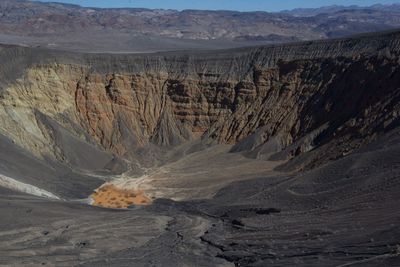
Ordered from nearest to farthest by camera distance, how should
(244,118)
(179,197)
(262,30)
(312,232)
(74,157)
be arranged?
(312,232)
(179,197)
(74,157)
(244,118)
(262,30)

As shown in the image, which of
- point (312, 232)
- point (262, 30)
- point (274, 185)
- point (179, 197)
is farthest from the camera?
point (262, 30)

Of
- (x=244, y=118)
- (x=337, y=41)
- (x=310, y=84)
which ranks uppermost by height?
(x=337, y=41)

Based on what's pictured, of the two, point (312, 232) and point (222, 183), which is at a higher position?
point (312, 232)

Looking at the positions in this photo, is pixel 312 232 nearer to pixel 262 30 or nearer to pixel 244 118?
pixel 244 118

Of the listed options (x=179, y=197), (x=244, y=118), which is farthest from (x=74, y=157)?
(x=244, y=118)

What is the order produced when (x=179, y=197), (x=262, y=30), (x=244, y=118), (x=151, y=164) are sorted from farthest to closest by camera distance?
1. (x=262, y=30)
2. (x=244, y=118)
3. (x=151, y=164)
4. (x=179, y=197)

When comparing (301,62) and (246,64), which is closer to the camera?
(301,62)

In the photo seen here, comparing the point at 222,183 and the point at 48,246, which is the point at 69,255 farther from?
the point at 222,183

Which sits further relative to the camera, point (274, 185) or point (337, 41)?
point (337, 41)

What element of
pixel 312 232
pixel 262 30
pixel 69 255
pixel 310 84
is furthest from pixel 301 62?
pixel 262 30
